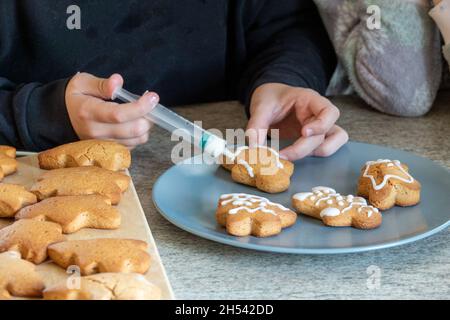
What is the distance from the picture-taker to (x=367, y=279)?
2.62 ft

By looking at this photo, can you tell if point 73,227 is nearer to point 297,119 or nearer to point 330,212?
point 330,212

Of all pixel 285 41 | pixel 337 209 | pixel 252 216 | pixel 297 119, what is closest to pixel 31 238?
pixel 252 216

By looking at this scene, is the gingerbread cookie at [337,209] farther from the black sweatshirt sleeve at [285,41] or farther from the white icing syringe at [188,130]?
the black sweatshirt sleeve at [285,41]

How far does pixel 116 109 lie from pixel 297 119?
304mm

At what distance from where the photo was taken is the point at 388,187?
93 cm

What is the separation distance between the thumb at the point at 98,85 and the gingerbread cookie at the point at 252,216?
27cm

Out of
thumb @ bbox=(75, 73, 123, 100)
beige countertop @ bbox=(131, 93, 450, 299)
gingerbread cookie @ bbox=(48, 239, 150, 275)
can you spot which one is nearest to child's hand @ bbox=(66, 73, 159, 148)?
thumb @ bbox=(75, 73, 123, 100)

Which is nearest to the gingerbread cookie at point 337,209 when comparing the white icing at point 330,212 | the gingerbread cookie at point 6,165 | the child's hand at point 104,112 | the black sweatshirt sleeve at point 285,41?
the white icing at point 330,212

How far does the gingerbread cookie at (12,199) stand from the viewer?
2.83 ft

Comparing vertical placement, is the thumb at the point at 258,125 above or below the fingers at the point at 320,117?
below

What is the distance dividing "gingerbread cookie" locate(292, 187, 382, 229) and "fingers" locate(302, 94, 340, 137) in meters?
0.19

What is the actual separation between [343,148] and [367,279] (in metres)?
0.36
